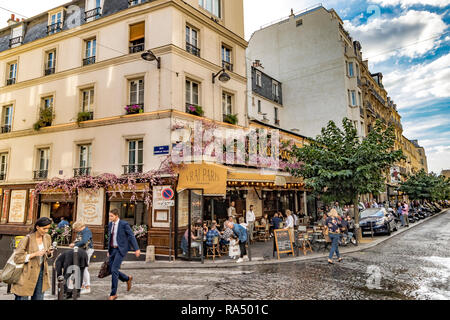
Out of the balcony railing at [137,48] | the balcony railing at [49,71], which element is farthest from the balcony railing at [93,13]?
the balcony railing at [49,71]

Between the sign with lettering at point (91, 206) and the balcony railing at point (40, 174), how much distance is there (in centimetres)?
324

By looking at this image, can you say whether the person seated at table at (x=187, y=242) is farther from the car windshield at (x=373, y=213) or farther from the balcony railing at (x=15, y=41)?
the balcony railing at (x=15, y=41)

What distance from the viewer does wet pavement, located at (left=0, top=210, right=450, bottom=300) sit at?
6.16 metres

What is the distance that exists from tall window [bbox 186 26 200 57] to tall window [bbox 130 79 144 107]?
2.93m

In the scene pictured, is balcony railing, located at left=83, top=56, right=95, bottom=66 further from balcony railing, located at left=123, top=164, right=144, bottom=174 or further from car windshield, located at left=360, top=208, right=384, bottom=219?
car windshield, located at left=360, top=208, right=384, bottom=219

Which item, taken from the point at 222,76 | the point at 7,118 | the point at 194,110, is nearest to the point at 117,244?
the point at 194,110

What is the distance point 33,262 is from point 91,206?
10.2 metres

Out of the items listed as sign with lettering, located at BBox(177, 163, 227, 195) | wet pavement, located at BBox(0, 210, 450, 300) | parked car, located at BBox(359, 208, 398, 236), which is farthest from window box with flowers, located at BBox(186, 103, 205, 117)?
parked car, located at BBox(359, 208, 398, 236)

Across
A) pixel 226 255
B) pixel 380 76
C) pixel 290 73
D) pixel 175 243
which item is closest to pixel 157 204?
pixel 175 243

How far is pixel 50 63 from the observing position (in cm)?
1717
